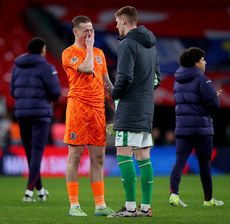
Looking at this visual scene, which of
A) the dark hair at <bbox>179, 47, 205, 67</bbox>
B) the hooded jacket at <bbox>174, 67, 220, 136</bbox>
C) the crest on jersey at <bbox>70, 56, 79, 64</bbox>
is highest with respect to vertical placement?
the dark hair at <bbox>179, 47, 205, 67</bbox>

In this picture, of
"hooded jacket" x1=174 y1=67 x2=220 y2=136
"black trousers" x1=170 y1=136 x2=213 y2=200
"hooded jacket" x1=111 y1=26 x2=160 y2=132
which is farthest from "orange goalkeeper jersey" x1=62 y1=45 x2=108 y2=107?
"black trousers" x1=170 y1=136 x2=213 y2=200

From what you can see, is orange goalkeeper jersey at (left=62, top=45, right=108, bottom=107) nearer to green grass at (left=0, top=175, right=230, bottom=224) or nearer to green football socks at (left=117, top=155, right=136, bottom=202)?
green football socks at (left=117, top=155, right=136, bottom=202)

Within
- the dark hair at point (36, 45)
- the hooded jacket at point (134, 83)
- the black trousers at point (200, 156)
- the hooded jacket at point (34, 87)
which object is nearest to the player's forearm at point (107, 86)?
the hooded jacket at point (134, 83)

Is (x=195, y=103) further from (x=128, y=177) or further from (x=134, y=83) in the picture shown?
(x=128, y=177)

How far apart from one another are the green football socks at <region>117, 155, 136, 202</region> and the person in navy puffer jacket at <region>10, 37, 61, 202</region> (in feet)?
7.51

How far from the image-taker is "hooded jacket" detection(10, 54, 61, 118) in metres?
7.66

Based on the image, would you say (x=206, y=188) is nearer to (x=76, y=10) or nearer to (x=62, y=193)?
(x=62, y=193)

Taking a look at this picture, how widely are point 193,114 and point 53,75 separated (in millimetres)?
2007

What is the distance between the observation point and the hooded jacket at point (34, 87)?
7664 millimetres

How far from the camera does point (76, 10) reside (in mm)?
21562

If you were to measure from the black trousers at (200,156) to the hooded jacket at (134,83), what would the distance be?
1.52 metres

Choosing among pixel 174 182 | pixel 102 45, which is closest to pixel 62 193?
pixel 174 182

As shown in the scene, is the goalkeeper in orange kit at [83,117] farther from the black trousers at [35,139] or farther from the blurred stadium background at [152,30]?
the blurred stadium background at [152,30]

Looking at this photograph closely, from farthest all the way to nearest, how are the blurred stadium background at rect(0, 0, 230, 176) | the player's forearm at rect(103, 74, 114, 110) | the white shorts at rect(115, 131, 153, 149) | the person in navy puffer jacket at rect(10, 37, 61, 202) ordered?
the blurred stadium background at rect(0, 0, 230, 176) < the person in navy puffer jacket at rect(10, 37, 61, 202) < the player's forearm at rect(103, 74, 114, 110) < the white shorts at rect(115, 131, 153, 149)
